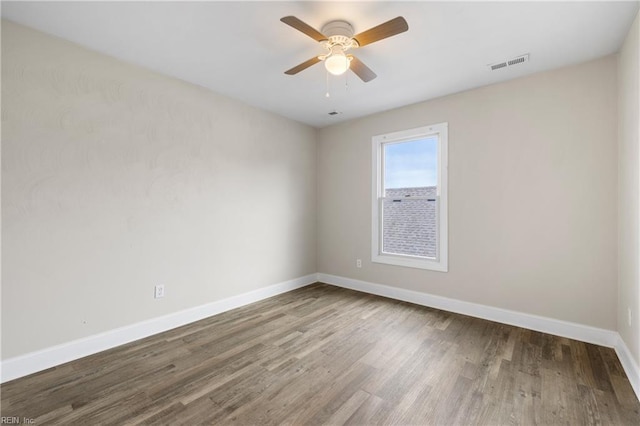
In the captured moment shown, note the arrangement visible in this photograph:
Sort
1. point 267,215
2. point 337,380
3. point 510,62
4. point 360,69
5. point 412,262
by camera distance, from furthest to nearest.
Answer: point 267,215, point 412,262, point 510,62, point 360,69, point 337,380

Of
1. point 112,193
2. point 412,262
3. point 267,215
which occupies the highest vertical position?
point 112,193

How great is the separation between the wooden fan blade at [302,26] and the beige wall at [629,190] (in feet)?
7.45

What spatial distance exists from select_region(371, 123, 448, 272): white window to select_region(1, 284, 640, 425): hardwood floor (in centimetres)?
103

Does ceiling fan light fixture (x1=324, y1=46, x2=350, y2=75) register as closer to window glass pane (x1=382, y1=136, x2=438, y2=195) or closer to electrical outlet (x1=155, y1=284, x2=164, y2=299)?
window glass pane (x1=382, y1=136, x2=438, y2=195)

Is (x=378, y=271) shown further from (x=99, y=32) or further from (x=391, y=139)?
(x=99, y=32)

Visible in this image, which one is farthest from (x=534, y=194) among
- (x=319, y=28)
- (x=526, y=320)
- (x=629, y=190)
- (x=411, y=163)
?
(x=319, y=28)

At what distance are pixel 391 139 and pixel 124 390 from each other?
391 cm

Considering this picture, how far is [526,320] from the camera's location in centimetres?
293

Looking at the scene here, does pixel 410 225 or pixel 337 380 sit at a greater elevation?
pixel 410 225

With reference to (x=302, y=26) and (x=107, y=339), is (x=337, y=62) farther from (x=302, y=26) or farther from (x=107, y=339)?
(x=107, y=339)

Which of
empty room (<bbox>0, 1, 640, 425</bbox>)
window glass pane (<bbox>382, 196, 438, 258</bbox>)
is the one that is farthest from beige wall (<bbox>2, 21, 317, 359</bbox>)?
window glass pane (<bbox>382, 196, 438, 258</bbox>)

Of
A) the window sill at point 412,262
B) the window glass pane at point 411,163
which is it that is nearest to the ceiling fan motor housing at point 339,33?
the window glass pane at point 411,163

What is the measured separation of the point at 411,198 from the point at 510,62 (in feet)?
5.94

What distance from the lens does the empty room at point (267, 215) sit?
1.95 meters
